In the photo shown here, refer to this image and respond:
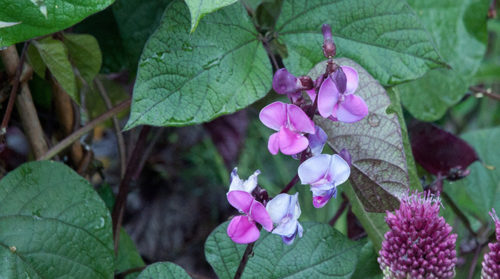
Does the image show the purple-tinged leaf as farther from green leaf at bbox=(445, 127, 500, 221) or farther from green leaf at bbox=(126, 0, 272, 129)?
green leaf at bbox=(126, 0, 272, 129)

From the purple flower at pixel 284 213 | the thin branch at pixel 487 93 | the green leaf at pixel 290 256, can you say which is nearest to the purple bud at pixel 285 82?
the purple flower at pixel 284 213

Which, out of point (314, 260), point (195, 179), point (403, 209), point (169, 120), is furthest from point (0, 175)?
point (195, 179)

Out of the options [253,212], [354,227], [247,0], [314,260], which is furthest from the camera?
[354,227]

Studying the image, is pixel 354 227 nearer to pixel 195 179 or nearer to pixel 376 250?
pixel 376 250

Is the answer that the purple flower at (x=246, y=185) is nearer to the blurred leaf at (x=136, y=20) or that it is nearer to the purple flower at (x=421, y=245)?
the purple flower at (x=421, y=245)

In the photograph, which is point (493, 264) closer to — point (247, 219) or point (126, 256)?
point (247, 219)

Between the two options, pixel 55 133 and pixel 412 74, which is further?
pixel 55 133
